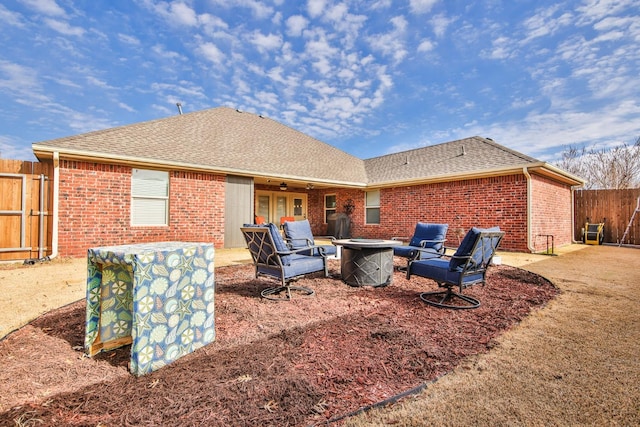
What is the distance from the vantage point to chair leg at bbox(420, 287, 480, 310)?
3.70 metres

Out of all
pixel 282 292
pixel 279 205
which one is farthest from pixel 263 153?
pixel 282 292

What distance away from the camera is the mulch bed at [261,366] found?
1677 mm

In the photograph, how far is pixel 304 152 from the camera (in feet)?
43.5

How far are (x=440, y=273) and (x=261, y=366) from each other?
8.86 feet

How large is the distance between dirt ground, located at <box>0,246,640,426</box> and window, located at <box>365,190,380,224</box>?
8.99 m

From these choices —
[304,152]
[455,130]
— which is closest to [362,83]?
[304,152]

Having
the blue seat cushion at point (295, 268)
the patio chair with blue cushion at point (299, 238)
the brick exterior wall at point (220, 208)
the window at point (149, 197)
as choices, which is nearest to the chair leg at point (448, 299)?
the blue seat cushion at point (295, 268)

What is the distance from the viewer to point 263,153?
1133cm

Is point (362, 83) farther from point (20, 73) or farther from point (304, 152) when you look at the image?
point (20, 73)

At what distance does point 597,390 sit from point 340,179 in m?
10.8

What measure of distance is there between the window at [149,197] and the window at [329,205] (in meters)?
7.96

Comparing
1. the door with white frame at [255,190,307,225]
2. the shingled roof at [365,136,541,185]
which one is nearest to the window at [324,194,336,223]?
the door with white frame at [255,190,307,225]

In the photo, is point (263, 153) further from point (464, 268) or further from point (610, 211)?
point (610, 211)

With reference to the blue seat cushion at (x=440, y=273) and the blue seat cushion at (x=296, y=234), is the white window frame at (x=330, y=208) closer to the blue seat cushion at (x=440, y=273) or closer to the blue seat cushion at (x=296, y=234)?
the blue seat cushion at (x=296, y=234)
